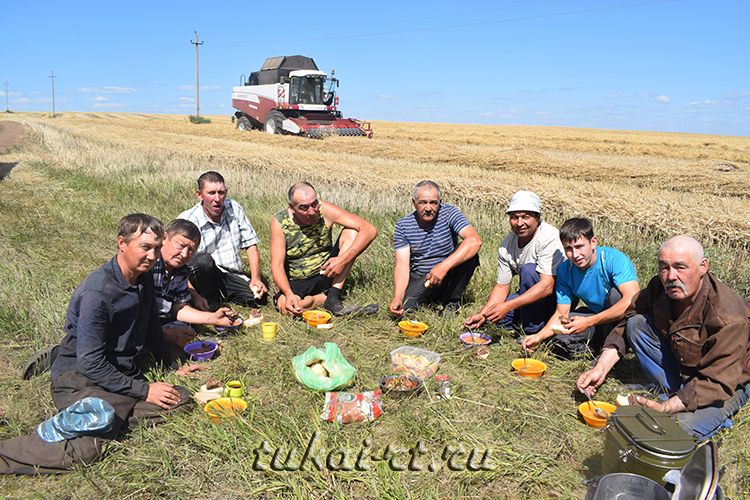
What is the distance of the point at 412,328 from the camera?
15.7ft

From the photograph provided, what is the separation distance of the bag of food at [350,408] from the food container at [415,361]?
56 centimetres

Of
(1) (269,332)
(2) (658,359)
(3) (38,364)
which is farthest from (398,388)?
(3) (38,364)

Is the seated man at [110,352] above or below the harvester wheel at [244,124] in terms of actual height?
below

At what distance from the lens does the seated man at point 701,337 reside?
10.3ft

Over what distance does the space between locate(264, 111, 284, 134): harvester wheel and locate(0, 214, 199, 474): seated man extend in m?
24.8

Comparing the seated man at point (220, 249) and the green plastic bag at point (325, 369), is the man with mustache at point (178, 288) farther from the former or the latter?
the green plastic bag at point (325, 369)

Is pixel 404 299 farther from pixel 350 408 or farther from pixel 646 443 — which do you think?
pixel 646 443

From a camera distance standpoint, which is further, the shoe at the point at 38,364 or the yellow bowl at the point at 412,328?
the yellow bowl at the point at 412,328

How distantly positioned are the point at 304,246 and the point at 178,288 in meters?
1.42

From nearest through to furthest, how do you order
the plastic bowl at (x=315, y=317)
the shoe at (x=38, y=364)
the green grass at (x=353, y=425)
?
the green grass at (x=353, y=425) < the shoe at (x=38, y=364) < the plastic bowl at (x=315, y=317)

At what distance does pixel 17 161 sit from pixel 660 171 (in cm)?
1773

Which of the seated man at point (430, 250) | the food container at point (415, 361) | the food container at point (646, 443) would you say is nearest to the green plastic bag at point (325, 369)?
the food container at point (415, 361)

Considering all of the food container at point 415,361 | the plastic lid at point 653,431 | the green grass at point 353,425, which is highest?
the plastic lid at point 653,431

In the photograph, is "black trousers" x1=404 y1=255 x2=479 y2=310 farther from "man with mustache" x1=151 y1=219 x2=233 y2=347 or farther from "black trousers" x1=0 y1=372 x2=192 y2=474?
"black trousers" x1=0 y1=372 x2=192 y2=474
